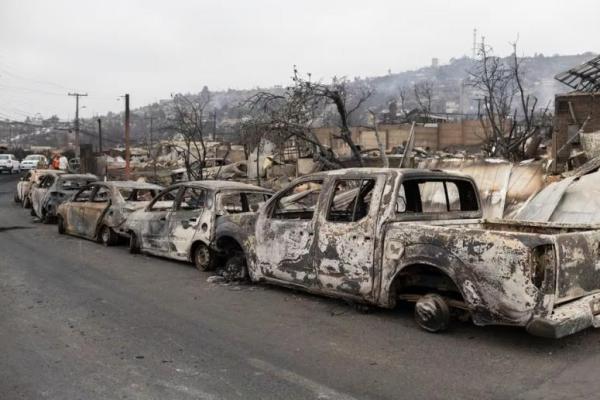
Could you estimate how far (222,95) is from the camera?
462 feet

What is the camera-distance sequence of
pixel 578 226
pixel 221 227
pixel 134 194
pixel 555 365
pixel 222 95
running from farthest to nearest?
pixel 222 95 → pixel 134 194 → pixel 221 227 → pixel 578 226 → pixel 555 365

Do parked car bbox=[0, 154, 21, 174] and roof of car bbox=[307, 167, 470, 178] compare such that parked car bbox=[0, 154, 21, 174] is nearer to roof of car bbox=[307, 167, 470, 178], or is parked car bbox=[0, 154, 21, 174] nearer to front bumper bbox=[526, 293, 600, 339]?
roof of car bbox=[307, 167, 470, 178]

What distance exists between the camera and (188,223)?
944 centimetres

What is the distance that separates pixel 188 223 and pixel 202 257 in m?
0.63

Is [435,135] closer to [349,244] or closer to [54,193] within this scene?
[54,193]

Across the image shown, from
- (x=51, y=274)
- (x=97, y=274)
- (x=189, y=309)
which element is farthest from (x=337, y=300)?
(x=51, y=274)

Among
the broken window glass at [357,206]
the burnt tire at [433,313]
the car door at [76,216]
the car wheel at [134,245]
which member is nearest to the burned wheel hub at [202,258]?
the car wheel at [134,245]

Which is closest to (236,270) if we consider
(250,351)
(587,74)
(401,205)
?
(401,205)

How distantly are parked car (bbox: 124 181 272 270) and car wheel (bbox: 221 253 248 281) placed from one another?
2.67 feet

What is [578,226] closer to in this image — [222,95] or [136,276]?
[136,276]

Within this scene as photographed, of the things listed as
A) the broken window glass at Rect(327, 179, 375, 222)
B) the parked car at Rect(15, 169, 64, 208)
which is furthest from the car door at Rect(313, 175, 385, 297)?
the parked car at Rect(15, 169, 64, 208)

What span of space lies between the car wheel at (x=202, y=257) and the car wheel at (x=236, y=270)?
82cm

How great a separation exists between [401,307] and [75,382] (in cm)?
370

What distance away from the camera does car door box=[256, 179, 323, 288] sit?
22.4ft
